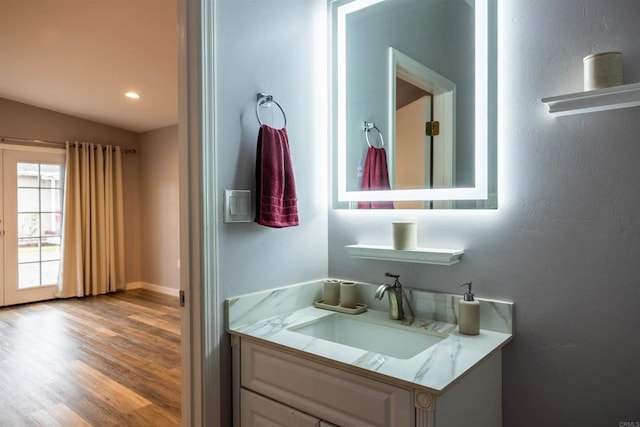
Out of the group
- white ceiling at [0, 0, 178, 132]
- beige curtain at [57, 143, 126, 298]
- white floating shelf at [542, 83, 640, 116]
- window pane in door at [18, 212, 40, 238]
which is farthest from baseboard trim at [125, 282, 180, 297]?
white floating shelf at [542, 83, 640, 116]

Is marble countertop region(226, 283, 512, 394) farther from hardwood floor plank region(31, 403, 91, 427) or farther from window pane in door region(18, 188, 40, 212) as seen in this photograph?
window pane in door region(18, 188, 40, 212)

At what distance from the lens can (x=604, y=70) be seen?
1181 mm

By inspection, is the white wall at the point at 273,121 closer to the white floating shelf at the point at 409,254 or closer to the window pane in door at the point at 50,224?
the white floating shelf at the point at 409,254

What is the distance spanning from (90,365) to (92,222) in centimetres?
284

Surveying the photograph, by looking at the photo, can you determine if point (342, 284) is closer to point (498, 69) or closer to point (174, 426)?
point (498, 69)

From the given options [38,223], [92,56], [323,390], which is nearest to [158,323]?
[38,223]

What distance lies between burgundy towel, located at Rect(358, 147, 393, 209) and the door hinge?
0.70 ft

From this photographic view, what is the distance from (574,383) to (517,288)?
1.06 ft

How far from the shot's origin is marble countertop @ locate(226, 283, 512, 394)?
1099mm

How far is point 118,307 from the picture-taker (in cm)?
491

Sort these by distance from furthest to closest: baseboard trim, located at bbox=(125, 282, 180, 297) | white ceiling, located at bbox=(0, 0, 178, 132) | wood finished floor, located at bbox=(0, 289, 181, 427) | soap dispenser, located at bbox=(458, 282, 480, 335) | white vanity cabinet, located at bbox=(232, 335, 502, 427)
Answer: baseboard trim, located at bbox=(125, 282, 180, 297) < white ceiling, located at bbox=(0, 0, 178, 132) < wood finished floor, located at bbox=(0, 289, 181, 427) < soap dispenser, located at bbox=(458, 282, 480, 335) < white vanity cabinet, located at bbox=(232, 335, 502, 427)

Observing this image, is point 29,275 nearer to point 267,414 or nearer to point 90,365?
point 90,365

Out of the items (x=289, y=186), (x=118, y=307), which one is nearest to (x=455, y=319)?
(x=289, y=186)

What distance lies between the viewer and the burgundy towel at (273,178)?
5.06ft
